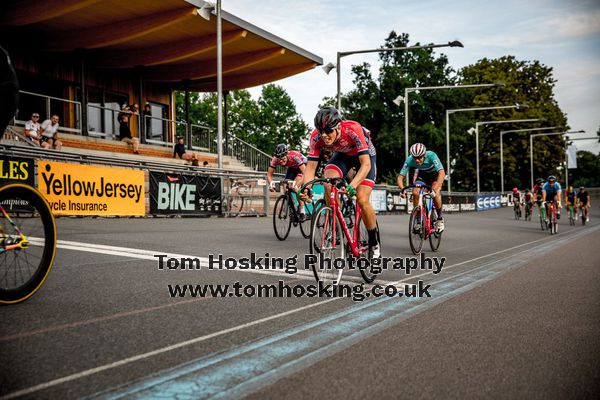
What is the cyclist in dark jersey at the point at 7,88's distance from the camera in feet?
12.0

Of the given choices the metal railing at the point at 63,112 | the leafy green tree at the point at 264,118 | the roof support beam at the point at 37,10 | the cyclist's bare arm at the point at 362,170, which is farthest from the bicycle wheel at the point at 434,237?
the leafy green tree at the point at 264,118

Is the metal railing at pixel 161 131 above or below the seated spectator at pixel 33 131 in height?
above

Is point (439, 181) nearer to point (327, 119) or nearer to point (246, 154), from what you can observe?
point (327, 119)

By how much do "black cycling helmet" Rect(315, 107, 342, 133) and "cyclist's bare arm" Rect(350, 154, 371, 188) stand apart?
1.92ft

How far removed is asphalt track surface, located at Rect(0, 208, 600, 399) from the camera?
2.86 m

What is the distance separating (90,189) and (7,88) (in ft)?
35.4

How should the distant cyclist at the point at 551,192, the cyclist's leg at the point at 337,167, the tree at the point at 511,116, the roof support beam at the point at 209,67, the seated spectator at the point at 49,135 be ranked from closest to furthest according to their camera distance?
1. the cyclist's leg at the point at 337,167
2. the seated spectator at the point at 49,135
3. the distant cyclist at the point at 551,192
4. the roof support beam at the point at 209,67
5. the tree at the point at 511,116

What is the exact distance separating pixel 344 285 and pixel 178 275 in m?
1.89

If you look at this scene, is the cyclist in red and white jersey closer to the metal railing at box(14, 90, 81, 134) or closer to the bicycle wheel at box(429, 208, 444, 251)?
the bicycle wheel at box(429, 208, 444, 251)

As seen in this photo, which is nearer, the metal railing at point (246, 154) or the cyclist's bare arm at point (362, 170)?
the cyclist's bare arm at point (362, 170)

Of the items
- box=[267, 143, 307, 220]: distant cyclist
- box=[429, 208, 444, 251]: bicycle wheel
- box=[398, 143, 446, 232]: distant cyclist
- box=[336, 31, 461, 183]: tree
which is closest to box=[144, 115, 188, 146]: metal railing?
box=[267, 143, 307, 220]: distant cyclist

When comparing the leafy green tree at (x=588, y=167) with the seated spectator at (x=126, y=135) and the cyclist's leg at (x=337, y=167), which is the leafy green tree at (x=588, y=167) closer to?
the seated spectator at (x=126, y=135)

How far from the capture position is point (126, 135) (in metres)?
25.1

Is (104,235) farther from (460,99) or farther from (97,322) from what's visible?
(460,99)
